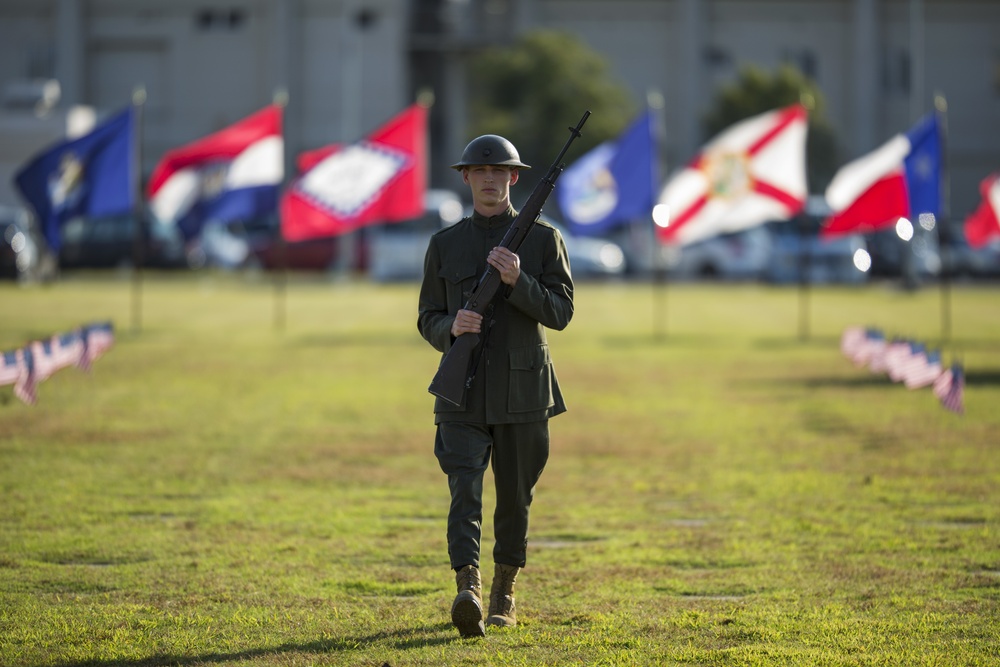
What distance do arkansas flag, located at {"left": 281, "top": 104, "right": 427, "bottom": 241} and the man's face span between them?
706 inches

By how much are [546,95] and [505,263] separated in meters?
51.2

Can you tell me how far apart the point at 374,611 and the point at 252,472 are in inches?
173

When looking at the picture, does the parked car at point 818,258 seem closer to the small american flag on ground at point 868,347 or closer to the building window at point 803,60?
the building window at point 803,60

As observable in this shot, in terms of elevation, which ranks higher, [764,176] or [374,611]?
[764,176]

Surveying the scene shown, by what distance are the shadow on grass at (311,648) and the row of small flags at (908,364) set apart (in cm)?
824

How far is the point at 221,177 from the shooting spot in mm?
24953

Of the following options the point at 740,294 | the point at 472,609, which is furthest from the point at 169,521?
the point at 740,294

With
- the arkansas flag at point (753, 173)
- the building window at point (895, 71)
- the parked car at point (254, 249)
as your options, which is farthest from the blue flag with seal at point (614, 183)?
the building window at point (895, 71)

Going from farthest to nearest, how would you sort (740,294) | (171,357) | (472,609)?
(740,294) → (171,357) → (472,609)

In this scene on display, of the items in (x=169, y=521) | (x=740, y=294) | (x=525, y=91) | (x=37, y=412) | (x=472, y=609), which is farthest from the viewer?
(x=525, y=91)

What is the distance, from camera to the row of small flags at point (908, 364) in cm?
1401

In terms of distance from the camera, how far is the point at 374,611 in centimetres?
702

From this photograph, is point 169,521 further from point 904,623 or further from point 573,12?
point 573,12

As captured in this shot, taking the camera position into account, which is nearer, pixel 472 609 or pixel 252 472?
pixel 472 609
